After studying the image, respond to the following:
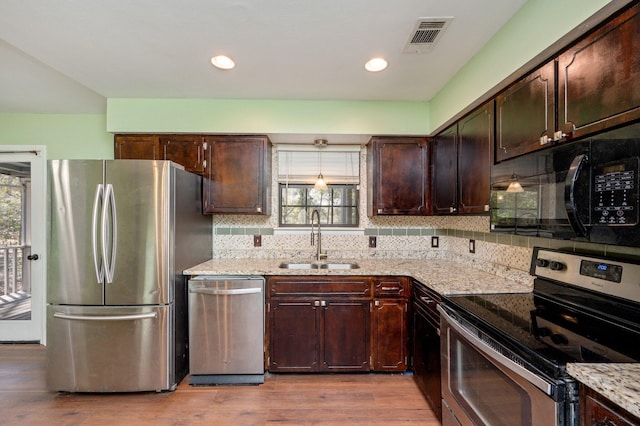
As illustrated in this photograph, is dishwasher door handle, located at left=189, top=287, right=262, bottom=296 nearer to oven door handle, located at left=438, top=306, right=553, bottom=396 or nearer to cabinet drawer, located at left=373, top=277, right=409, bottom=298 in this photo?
cabinet drawer, located at left=373, top=277, right=409, bottom=298

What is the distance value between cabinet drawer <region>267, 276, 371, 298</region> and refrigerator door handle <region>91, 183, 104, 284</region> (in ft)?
4.06

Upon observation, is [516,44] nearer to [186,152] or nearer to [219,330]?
[186,152]

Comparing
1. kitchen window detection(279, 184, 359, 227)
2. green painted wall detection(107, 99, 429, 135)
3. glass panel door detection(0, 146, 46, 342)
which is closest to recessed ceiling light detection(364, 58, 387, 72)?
green painted wall detection(107, 99, 429, 135)

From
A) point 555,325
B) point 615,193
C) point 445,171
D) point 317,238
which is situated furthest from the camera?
point 317,238

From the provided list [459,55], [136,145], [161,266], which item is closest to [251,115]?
[136,145]

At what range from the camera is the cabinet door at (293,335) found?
2.41 metres

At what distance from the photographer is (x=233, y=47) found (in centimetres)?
189

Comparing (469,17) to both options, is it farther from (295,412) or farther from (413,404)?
(295,412)

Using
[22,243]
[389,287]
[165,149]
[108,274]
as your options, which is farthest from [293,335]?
[22,243]

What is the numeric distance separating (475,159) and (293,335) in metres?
1.95

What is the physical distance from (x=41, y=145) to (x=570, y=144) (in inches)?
175

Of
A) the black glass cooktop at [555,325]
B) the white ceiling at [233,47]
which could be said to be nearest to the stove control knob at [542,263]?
the black glass cooktop at [555,325]

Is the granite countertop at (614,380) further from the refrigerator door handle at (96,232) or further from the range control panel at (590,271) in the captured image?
the refrigerator door handle at (96,232)

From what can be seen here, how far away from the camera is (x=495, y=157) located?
1816 millimetres
